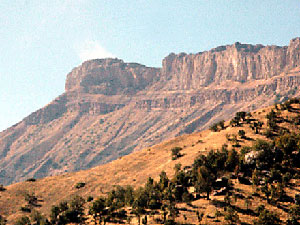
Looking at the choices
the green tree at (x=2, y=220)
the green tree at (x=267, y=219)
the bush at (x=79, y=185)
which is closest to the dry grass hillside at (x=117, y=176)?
the bush at (x=79, y=185)

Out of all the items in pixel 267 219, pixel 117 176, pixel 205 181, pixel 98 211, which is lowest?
pixel 117 176

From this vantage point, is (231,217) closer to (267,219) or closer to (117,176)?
(267,219)

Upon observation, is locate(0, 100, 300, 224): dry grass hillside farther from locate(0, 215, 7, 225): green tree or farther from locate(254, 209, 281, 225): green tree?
locate(254, 209, 281, 225): green tree

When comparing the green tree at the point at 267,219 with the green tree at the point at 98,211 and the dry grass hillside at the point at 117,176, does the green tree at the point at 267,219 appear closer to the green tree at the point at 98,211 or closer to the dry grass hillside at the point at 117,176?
the dry grass hillside at the point at 117,176

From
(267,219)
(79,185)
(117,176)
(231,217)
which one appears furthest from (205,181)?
(79,185)

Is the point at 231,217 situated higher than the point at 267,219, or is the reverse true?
the point at 267,219

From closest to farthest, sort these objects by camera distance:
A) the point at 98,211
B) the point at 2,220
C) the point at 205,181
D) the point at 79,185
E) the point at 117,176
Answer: the point at 205,181 → the point at 98,211 → the point at 2,220 → the point at 79,185 → the point at 117,176

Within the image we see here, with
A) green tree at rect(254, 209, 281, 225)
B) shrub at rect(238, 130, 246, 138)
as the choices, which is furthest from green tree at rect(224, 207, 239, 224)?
shrub at rect(238, 130, 246, 138)

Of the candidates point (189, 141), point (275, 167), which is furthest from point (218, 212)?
point (189, 141)

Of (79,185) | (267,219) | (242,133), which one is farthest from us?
(79,185)

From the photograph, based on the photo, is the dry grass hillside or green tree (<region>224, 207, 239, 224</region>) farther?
the dry grass hillside

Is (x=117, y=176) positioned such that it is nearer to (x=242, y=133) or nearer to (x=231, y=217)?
(x=242, y=133)

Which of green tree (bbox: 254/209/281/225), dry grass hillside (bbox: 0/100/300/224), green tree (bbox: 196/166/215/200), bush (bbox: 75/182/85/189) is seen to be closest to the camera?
green tree (bbox: 254/209/281/225)

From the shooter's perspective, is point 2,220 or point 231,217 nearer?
point 231,217
